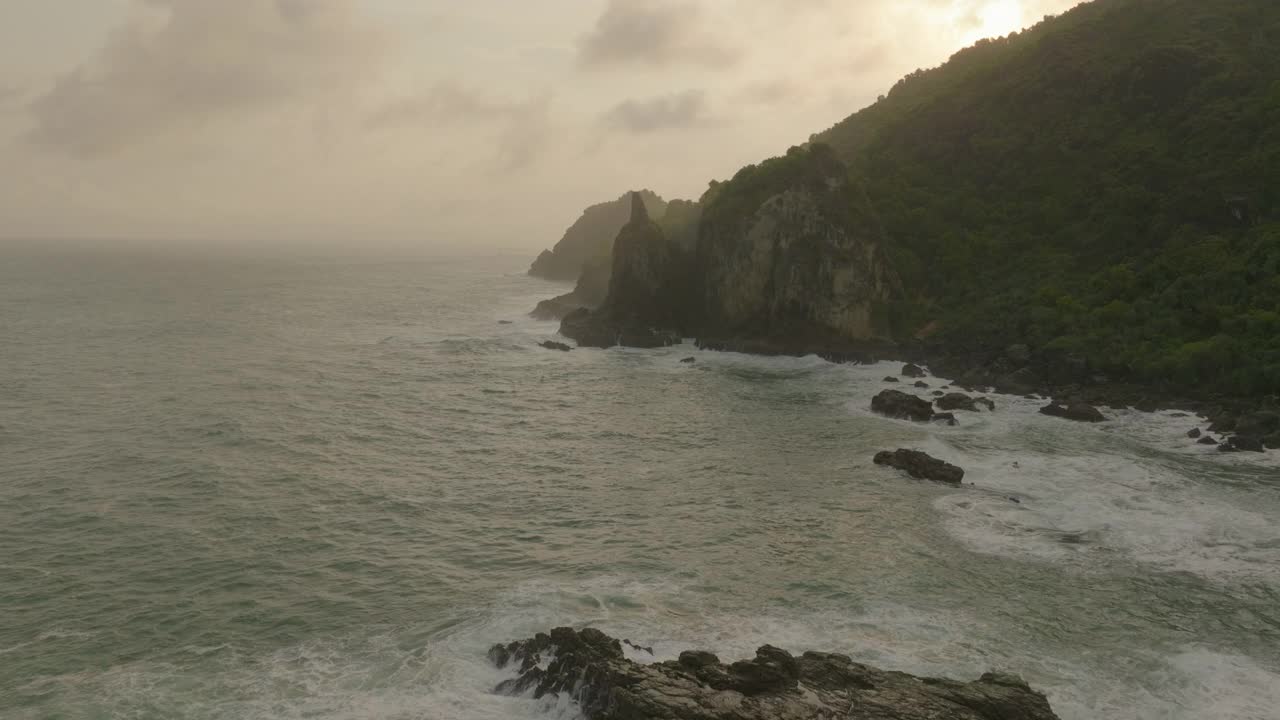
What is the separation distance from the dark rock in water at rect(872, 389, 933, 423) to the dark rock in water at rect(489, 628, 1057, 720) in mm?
37158

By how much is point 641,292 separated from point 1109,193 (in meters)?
52.5

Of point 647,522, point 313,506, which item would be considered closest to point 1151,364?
point 647,522

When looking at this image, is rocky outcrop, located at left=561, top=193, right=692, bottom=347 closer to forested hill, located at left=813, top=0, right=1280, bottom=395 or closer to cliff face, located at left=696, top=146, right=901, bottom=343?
cliff face, located at left=696, top=146, right=901, bottom=343

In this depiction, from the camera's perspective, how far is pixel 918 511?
43.4 m

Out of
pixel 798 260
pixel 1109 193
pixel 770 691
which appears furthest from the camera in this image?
pixel 1109 193

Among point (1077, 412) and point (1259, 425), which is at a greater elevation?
point (1259, 425)

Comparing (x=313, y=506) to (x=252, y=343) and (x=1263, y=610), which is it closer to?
(x=1263, y=610)

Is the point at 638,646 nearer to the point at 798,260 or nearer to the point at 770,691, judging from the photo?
the point at 770,691

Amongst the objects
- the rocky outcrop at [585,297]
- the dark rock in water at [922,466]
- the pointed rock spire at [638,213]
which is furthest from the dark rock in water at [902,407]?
the rocky outcrop at [585,297]

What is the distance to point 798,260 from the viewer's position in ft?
289

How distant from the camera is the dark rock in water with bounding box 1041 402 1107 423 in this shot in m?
58.9

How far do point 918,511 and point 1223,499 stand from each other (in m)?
16.1

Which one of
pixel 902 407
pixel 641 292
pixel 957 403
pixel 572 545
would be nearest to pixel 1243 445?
pixel 957 403

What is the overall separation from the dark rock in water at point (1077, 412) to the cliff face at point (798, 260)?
87.7ft
